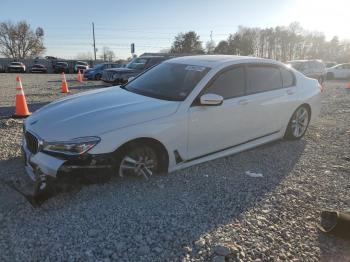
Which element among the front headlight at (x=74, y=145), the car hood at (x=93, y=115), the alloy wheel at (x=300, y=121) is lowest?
the alloy wheel at (x=300, y=121)

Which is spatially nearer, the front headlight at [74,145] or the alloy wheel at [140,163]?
the front headlight at [74,145]

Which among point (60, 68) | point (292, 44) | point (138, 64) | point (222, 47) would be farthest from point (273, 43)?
point (138, 64)

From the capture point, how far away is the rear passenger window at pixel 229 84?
486 centimetres

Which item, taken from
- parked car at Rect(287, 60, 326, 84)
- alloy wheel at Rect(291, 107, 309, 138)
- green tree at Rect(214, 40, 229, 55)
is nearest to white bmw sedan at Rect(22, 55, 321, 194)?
alloy wheel at Rect(291, 107, 309, 138)

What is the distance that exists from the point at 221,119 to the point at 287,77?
2014 mm

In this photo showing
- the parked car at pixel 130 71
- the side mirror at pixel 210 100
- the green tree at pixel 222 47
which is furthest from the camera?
the green tree at pixel 222 47

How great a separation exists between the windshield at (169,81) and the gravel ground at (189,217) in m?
1.08

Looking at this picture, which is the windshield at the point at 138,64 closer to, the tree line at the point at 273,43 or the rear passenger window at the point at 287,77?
the rear passenger window at the point at 287,77

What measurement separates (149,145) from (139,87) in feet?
4.42

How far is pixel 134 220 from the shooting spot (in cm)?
348

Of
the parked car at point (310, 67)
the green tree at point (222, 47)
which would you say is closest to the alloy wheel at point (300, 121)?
the parked car at point (310, 67)

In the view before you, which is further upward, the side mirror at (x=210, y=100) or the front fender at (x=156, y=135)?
the side mirror at (x=210, y=100)

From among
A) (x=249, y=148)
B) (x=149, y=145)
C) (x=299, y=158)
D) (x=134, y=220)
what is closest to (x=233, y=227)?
(x=134, y=220)

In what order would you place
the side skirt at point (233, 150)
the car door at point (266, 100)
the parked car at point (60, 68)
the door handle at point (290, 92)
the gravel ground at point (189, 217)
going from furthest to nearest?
the parked car at point (60, 68)
the door handle at point (290, 92)
the car door at point (266, 100)
the side skirt at point (233, 150)
the gravel ground at point (189, 217)
